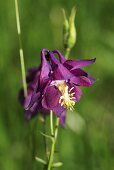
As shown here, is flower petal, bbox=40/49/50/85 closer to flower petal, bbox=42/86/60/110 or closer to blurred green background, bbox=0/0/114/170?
flower petal, bbox=42/86/60/110

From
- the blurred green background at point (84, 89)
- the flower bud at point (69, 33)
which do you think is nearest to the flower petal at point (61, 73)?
the flower bud at point (69, 33)

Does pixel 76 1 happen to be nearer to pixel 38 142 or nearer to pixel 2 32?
pixel 2 32

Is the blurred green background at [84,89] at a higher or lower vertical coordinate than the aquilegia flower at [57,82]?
lower

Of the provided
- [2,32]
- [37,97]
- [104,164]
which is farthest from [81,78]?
[2,32]

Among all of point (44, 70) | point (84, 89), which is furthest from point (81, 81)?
point (84, 89)

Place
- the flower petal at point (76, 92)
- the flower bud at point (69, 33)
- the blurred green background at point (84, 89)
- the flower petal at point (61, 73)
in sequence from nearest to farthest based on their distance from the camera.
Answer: the flower petal at point (61, 73)
the flower petal at point (76, 92)
the flower bud at point (69, 33)
the blurred green background at point (84, 89)

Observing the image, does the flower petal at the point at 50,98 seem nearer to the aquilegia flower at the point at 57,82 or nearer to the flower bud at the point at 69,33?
the aquilegia flower at the point at 57,82

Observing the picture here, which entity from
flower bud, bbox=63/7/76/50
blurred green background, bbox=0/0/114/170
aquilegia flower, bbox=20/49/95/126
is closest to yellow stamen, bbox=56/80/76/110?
aquilegia flower, bbox=20/49/95/126
